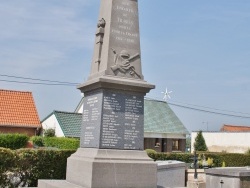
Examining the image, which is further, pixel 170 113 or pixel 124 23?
pixel 170 113

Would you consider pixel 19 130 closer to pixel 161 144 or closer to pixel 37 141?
pixel 37 141

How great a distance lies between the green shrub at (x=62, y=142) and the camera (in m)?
25.2

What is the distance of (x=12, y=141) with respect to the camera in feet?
82.0

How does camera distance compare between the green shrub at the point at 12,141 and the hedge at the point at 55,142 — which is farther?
the hedge at the point at 55,142

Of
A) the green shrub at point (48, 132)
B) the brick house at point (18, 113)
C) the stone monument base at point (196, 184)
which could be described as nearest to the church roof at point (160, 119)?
the green shrub at point (48, 132)

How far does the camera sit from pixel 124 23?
1006 centimetres

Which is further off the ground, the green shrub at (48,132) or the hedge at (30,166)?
the green shrub at (48,132)

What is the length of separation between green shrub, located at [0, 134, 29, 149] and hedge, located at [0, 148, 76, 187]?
9.93m

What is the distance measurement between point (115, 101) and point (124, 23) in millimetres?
2039

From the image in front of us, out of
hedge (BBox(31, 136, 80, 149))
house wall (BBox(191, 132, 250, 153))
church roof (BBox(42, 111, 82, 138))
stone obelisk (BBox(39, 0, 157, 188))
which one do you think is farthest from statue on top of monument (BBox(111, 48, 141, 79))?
house wall (BBox(191, 132, 250, 153))

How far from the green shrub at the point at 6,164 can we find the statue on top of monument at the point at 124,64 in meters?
5.89

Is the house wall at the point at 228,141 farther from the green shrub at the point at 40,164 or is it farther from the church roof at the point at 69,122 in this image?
the green shrub at the point at 40,164

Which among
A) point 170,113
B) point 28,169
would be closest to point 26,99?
point 170,113

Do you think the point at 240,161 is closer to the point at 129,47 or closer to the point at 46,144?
the point at 46,144
